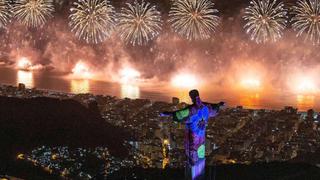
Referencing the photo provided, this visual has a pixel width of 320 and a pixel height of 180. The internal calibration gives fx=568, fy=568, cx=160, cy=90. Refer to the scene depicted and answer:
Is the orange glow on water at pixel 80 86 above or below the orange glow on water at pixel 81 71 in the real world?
below

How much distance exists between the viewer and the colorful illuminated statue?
15.9 meters

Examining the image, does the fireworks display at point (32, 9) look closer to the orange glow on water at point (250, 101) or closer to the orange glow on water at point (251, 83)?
the orange glow on water at point (250, 101)

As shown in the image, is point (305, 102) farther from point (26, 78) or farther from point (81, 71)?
point (26, 78)

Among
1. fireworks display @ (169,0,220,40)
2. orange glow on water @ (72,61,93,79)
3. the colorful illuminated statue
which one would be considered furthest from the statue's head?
orange glow on water @ (72,61,93,79)

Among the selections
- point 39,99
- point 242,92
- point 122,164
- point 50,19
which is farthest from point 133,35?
point 50,19

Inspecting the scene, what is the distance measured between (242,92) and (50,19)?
3114 centimetres

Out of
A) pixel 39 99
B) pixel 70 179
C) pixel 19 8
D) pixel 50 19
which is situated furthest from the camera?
pixel 50 19

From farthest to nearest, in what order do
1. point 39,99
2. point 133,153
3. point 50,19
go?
point 50,19 < point 39,99 < point 133,153

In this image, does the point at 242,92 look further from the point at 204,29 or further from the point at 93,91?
the point at 93,91

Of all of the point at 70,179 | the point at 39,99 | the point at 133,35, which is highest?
the point at 133,35

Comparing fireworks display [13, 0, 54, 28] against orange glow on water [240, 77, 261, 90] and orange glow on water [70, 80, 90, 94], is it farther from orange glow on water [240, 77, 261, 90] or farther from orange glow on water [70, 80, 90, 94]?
orange glow on water [240, 77, 261, 90]

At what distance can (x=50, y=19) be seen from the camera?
75812mm

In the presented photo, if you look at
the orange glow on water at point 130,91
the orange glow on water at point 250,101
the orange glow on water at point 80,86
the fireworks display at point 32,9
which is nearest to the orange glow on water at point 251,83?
the orange glow on water at point 250,101

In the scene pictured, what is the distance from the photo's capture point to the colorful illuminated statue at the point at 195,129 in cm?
1595
